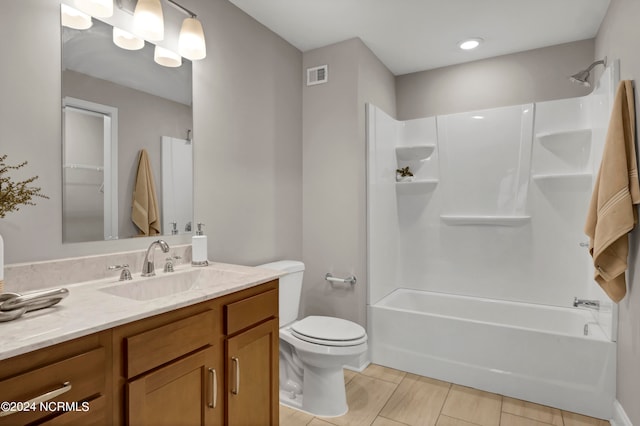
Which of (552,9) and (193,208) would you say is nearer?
(193,208)

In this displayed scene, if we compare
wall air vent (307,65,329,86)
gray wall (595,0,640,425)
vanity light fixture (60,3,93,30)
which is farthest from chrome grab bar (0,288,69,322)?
gray wall (595,0,640,425)

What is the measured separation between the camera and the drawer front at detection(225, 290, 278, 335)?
1404 millimetres

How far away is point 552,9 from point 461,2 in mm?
638

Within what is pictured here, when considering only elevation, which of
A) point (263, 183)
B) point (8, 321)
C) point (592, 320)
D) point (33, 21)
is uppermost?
point (33, 21)

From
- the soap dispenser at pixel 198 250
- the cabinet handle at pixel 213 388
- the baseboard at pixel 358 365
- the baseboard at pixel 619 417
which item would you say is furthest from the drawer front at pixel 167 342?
the baseboard at pixel 619 417

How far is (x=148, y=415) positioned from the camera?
1094 mm

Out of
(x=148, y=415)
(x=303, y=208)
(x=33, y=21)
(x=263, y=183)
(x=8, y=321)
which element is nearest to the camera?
(x=8, y=321)

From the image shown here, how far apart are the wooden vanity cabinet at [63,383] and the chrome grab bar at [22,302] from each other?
217 mm

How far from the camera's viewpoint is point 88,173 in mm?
1546

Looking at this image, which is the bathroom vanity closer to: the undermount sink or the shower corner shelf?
the undermount sink

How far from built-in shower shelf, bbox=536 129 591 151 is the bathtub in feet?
4.19

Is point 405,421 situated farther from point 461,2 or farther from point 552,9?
point 552,9

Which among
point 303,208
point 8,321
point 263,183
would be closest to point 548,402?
point 303,208

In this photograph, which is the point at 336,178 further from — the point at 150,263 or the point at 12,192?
the point at 12,192
